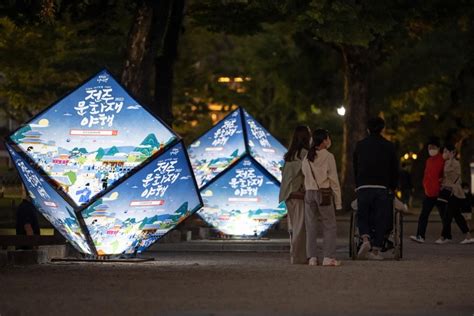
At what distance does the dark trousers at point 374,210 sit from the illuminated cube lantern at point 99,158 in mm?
2788

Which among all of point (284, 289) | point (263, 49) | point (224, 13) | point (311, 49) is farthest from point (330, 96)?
point (284, 289)

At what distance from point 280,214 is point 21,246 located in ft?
23.3

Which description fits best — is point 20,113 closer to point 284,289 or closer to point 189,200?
point 189,200

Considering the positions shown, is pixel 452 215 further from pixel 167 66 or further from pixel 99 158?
pixel 99 158

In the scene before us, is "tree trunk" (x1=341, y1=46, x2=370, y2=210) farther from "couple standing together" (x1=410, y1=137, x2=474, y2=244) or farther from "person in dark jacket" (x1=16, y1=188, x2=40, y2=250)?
"person in dark jacket" (x1=16, y1=188, x2=40, y2=250)

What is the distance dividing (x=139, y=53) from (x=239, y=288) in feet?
37.9

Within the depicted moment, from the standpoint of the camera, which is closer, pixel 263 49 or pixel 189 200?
pixel 189 200

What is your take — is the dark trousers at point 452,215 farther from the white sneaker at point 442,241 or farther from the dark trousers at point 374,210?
the dark trousers at point 374,210

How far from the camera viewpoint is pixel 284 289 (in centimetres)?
1506

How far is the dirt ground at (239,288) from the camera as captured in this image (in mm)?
12969

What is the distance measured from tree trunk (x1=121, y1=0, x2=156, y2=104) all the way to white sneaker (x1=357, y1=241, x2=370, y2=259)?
7.01 metres

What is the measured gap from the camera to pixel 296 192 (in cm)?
1975

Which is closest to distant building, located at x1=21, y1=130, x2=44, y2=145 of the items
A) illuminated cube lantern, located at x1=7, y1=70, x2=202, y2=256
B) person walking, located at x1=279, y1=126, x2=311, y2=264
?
illuminated cube lantern, located at x1=7, y1=70, x2=202, y2=256

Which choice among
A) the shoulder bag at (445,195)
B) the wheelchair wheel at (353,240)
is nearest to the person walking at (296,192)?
the wheelchair wheel at (353,240)
